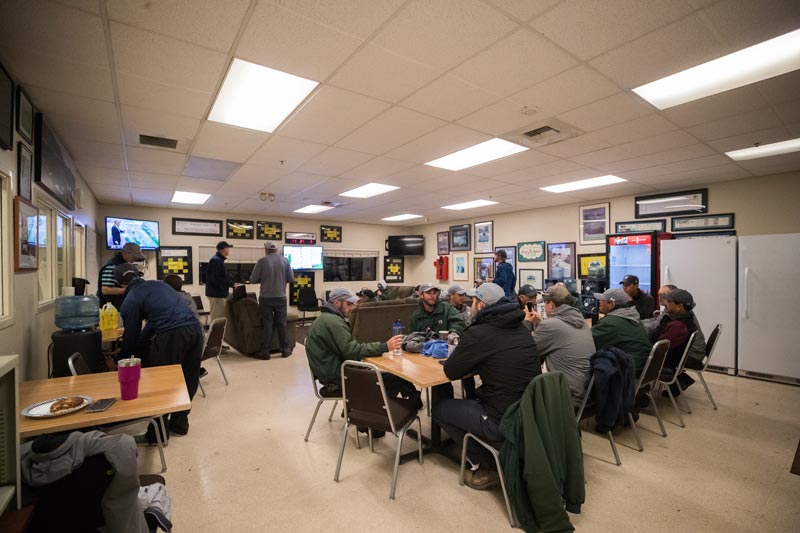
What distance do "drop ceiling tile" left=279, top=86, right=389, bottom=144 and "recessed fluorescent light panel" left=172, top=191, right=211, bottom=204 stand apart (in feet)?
12.1

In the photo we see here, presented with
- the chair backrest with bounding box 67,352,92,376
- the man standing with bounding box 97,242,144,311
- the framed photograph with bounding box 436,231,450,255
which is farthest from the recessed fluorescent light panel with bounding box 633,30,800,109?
the framed photograph with bounding box 436,231,450,255

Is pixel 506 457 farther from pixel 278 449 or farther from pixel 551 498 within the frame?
pixel 278 449

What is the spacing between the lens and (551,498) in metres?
1.90

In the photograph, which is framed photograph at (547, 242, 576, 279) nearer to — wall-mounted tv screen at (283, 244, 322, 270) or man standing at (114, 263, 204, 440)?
wall-mounted tv screen at (283, 244, 322, 270)

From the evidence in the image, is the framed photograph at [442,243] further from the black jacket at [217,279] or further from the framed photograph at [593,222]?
the black jacket at [217,279]

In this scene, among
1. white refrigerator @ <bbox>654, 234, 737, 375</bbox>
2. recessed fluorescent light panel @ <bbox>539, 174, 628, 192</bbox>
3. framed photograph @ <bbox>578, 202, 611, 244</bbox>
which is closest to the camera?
white refrigerator @ <bbox>654, 234, 737, 375</bbox>

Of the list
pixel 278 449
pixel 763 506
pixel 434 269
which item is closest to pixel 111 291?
pixel 278 449

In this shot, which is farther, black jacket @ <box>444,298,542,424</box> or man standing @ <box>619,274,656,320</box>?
man standing @ <box>619,274,656,320</box>

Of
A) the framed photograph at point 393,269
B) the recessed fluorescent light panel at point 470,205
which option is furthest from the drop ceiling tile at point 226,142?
the framed photograph at point 393,269

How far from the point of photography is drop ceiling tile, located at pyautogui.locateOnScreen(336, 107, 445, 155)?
3.13 meters

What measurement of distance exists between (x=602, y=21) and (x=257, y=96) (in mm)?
2328

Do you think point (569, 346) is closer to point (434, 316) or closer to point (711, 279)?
point (434, 316)

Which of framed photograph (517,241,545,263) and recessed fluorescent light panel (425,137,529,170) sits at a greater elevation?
recessed fluorescent light panel (425,137,529,170)

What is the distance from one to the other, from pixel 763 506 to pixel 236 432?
3.77m
